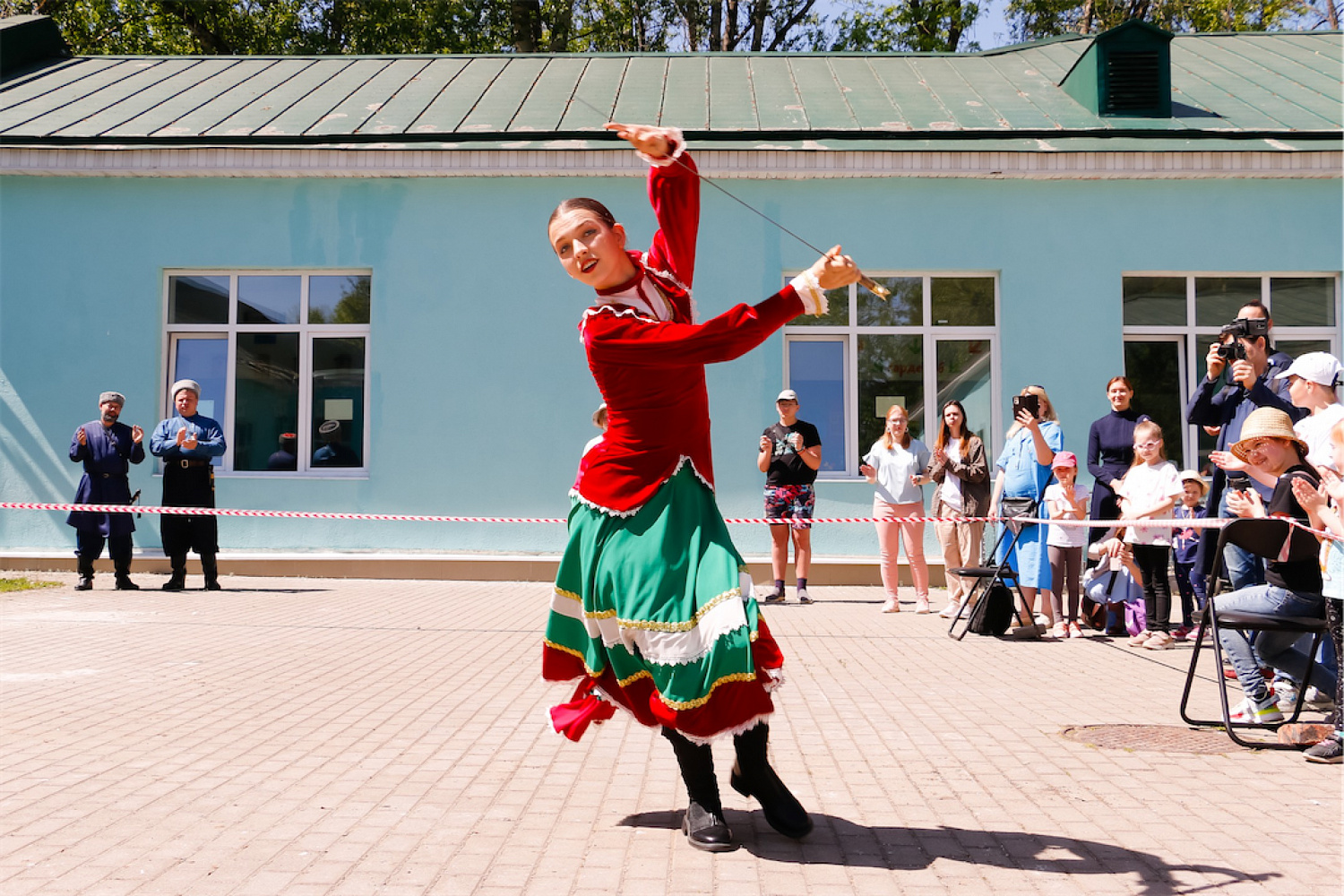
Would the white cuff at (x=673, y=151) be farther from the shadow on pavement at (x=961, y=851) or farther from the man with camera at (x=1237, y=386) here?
the man with camera at (x=1237, y=386)

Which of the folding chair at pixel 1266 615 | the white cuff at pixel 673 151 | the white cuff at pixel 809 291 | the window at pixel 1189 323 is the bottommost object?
the folding chair at pixel 1266 615

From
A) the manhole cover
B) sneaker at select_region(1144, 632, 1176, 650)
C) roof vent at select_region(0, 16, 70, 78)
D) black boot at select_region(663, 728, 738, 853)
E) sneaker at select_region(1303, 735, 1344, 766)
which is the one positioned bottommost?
sneaker at select_region(1144, 632, 1176, 650)

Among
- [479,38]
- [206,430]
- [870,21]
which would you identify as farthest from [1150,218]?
[479,38]

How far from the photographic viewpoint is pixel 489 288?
12852 mm

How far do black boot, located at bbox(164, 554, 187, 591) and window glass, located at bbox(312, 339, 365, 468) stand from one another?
7.26ft

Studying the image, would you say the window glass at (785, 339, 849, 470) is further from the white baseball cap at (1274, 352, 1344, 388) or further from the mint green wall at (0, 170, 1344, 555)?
the white baseball cap at (1274, 352, 1344, 388)

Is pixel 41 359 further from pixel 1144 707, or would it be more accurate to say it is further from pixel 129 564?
pixel 1144 707

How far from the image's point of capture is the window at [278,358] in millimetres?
13148

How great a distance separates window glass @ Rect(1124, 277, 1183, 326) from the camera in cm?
1279

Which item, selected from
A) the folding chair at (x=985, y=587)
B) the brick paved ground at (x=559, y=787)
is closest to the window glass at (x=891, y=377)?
the folding chair at (x=985, y=587)

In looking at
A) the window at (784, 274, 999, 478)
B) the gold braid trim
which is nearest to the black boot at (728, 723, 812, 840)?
the gold braid trim

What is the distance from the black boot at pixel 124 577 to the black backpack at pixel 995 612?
8154mm

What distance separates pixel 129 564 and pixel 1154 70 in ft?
42.2

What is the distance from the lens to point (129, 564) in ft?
37.4
